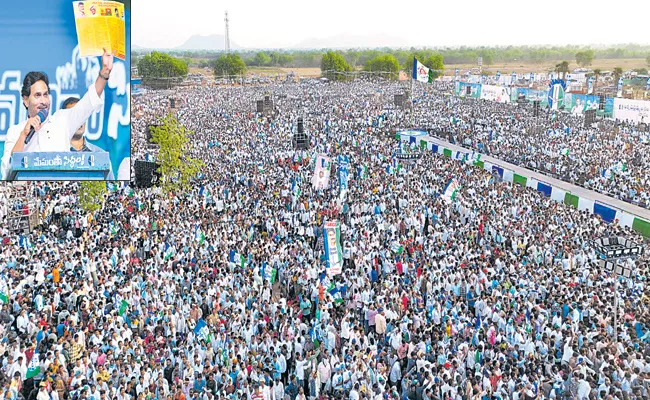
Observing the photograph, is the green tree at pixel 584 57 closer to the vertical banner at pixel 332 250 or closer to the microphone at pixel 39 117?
the vertical banner at pixel 332 250

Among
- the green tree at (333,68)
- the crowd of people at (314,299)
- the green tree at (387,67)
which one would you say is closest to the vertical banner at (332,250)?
the crowd of people at (314,299)

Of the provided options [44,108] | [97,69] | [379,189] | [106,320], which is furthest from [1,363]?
[379,189]

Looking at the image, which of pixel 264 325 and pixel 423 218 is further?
pixel 423 218

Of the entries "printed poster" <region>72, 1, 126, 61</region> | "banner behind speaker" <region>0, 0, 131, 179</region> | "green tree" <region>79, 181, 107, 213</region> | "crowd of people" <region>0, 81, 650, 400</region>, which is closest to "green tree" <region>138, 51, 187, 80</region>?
"crowd of people" <region>0, 81, 650, 400</region>

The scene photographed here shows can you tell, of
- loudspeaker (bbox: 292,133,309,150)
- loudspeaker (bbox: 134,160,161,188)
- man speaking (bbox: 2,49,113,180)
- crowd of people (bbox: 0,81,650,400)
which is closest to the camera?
crowd of people (bbox: 0,81,650,400)

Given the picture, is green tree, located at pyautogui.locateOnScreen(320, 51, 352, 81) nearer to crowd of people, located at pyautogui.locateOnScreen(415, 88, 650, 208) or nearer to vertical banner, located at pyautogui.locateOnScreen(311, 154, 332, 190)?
crowd of people, located at pyautogui.locateOnScreen(415, 88, 650, 208)

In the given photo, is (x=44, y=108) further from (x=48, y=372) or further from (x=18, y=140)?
(x=48, y=372)
